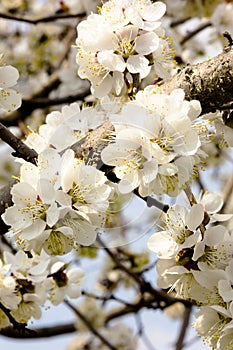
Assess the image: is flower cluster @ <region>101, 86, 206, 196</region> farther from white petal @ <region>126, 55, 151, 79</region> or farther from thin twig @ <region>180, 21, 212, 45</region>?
thin twig @ <region>180, 21, 212, 45</region>

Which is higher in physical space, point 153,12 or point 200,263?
point 153,12

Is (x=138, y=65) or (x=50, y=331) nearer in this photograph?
(x=138, y=65)

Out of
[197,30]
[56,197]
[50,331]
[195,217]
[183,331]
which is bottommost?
[50,331]

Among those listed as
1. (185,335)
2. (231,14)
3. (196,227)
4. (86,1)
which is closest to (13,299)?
(196,227)

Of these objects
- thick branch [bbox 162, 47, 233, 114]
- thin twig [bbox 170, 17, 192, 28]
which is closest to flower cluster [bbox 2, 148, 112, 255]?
thick branch [bbox 162, 47, 233, 114]

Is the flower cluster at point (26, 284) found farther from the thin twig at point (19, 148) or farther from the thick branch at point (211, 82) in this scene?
the thick branch at point (211, 82)

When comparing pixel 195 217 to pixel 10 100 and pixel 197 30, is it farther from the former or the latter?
pixel 197 30

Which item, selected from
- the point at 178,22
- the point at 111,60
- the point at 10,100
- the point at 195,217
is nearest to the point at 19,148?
the point at 10,100
